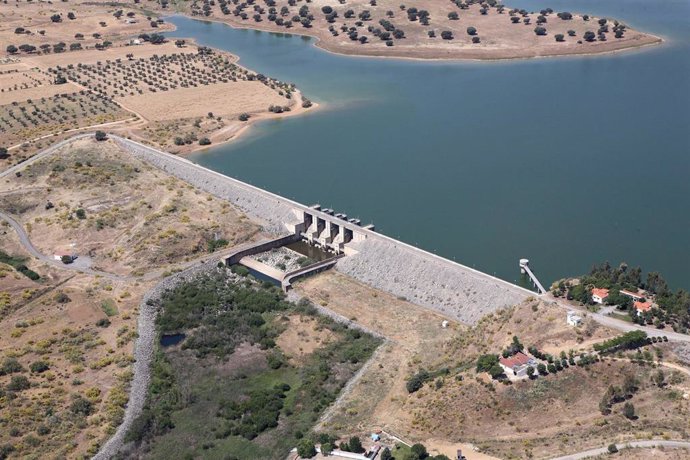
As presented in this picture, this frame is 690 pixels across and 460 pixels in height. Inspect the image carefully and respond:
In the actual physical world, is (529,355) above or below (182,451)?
above

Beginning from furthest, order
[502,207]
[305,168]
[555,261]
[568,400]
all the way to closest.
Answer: [305,168] < [502,207] < [555,261] < [568,400]

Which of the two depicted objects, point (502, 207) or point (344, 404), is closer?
point (344, 404)

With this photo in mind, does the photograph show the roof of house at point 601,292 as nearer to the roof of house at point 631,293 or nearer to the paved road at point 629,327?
the roof of house at point 631,293

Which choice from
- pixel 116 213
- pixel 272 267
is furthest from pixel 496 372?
pixel 116 213

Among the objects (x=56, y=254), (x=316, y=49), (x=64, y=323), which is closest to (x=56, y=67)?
(x=316, y=49)

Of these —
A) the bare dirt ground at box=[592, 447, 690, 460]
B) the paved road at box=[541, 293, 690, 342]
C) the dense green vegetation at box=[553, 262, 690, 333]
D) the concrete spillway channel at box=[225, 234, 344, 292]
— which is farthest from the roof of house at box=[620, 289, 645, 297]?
the concrete spillway channel at box=[225, 234, 344, 292]

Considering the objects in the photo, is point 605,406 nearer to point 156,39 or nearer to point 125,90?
point 125,90

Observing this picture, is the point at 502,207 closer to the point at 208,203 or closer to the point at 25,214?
the point at 208,203

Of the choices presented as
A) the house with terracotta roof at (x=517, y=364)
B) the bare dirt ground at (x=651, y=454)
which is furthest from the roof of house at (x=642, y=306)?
the bare dirt ground at (x=651, y=454)

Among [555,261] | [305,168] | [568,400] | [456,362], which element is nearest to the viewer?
[568,400]
